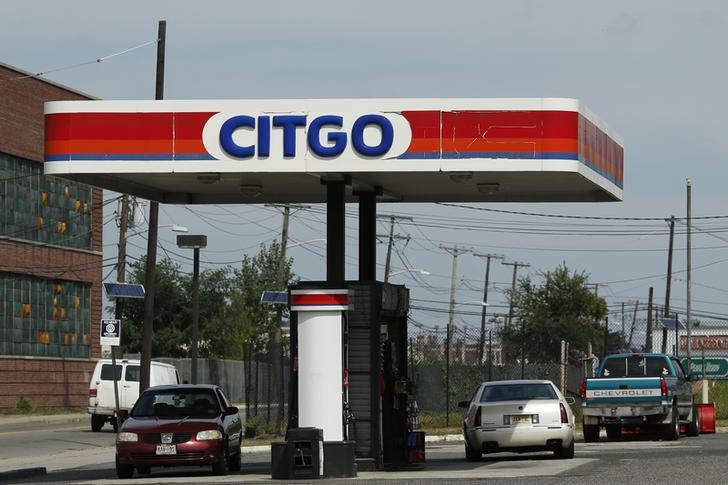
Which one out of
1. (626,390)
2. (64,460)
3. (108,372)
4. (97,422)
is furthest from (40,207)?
(626,390)

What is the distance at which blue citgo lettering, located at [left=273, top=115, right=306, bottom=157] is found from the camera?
2266 centimetres

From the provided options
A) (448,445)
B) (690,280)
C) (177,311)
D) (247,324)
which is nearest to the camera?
(448,445)

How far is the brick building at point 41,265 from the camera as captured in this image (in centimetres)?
5575

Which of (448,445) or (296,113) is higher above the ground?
(296,113)

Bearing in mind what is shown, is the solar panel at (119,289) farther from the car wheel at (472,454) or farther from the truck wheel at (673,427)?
the truck wheel at (673,427)

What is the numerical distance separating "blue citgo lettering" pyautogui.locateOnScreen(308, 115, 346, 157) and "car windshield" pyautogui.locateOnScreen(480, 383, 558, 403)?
6.92 meters

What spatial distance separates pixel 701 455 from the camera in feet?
85.5

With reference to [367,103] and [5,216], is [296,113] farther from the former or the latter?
[5,216]

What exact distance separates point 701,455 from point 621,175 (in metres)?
4.80

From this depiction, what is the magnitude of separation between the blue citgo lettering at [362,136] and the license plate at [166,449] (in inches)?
225

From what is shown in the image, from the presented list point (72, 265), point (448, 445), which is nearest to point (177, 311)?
point (72, 265)

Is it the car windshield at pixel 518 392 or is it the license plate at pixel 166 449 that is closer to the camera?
the license plate at pixel 166 449

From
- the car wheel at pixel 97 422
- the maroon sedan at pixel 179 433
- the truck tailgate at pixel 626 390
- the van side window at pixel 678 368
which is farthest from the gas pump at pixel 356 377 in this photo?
the car wheel at pixel 97 422

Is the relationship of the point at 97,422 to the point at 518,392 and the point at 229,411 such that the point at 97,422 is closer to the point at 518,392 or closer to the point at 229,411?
the point at 229,411
